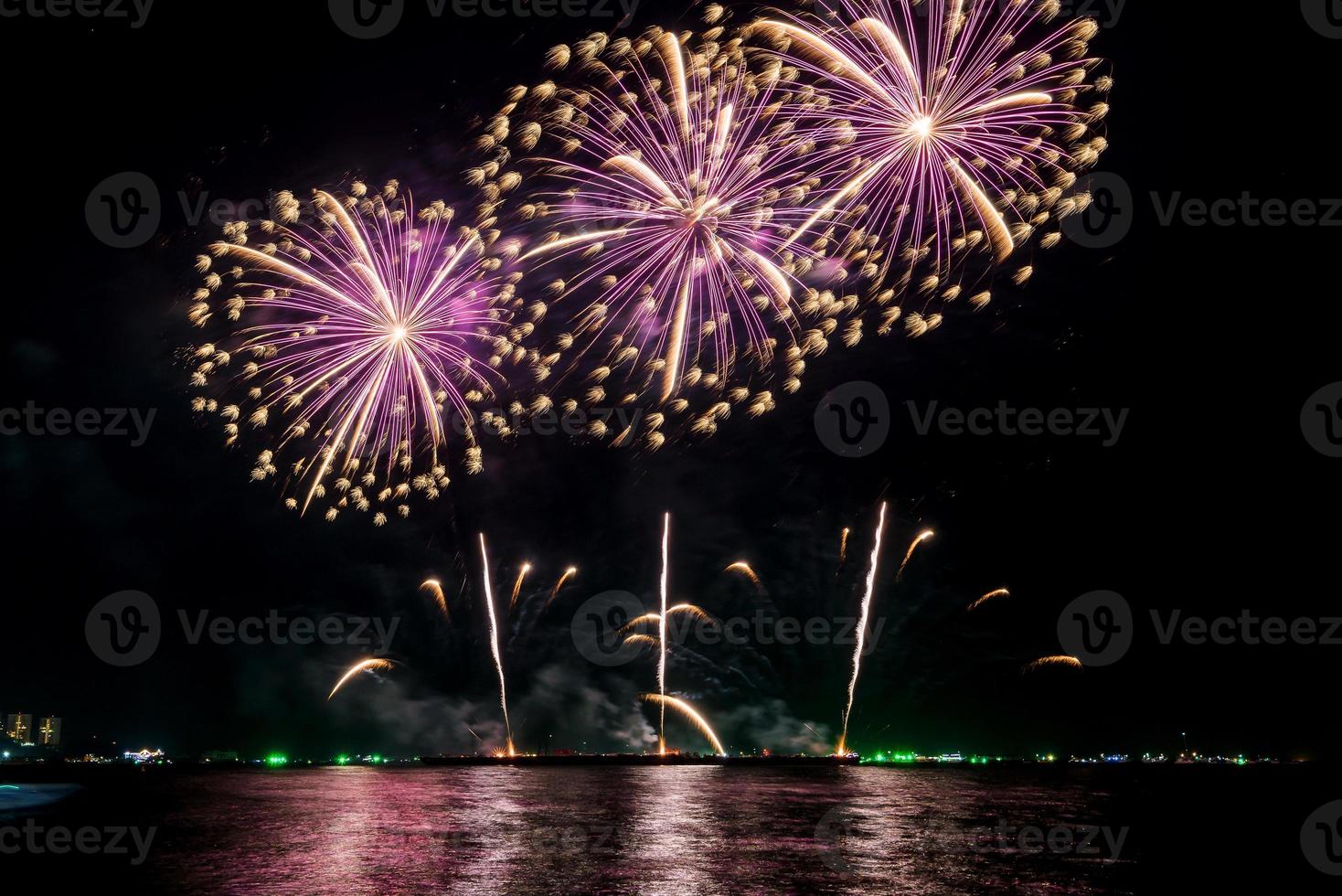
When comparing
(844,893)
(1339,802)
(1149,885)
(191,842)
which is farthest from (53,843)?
(1339,802)

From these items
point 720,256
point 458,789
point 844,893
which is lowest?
point 458,789

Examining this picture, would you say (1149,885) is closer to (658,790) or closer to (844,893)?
(844,893)

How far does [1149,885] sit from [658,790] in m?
45.4

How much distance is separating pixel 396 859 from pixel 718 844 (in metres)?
9.82

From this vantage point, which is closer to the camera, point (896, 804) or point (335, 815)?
point (335, 815)

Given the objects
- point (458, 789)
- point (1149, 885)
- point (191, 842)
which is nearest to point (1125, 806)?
point (1149, 885)

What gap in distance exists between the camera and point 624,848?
2808cm

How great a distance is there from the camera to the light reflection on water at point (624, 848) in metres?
22.0

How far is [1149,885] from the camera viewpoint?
24.5 metres

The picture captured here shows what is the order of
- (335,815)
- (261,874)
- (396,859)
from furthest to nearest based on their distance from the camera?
(335,815) → (396,859) → (261,874)

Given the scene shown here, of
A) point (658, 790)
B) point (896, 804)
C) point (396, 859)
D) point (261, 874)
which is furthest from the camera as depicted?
point (658, 790)

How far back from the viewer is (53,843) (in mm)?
32344

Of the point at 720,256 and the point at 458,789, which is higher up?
the point at 720,256

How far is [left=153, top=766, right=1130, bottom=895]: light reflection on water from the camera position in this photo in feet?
72.2
